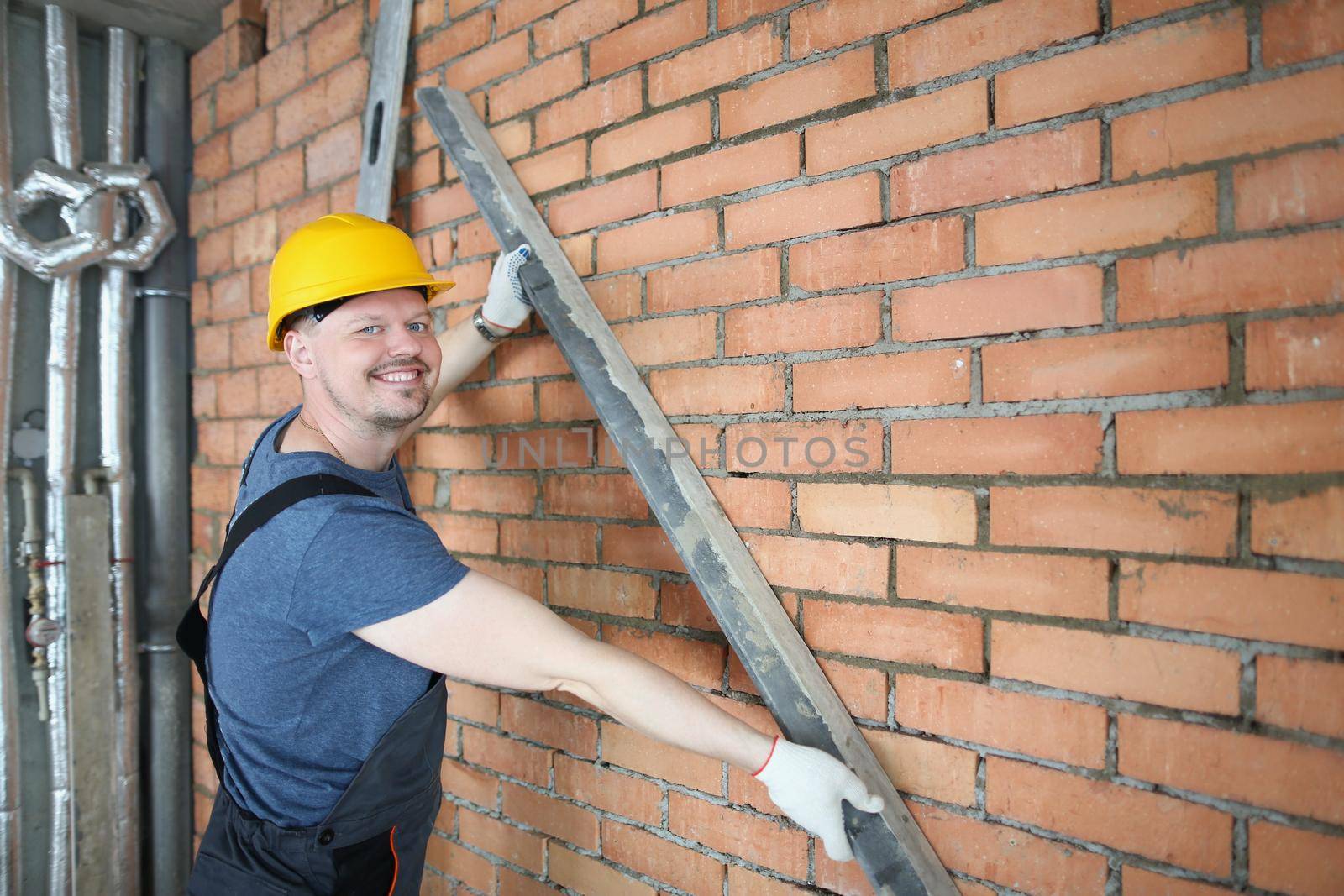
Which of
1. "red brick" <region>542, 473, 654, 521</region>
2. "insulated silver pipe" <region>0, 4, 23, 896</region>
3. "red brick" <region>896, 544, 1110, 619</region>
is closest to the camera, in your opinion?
"red brick" <region>896, 544, 1110, 619</region>

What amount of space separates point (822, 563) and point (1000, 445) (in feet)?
1.14

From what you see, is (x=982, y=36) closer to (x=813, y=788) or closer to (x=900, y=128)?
(x=900, y=128)

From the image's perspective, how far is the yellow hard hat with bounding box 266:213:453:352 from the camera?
141cm

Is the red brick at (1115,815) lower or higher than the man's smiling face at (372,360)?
lower

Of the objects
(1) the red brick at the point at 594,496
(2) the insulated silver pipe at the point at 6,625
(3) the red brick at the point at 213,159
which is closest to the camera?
(1) the red brick at the point at 594,496

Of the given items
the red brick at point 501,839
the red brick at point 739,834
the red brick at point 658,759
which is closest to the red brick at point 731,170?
the red brick at point 658,759

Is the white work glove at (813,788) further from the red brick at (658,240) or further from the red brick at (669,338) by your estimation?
the red brick at (658,240)

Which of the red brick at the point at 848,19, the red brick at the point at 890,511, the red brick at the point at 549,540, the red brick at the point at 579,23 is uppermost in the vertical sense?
the red brick at the point at 579,23

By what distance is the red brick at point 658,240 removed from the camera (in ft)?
4.82

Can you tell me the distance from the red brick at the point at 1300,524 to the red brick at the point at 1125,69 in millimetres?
538

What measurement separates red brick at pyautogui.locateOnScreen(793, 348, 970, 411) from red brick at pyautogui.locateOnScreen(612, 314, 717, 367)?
0.65 ft

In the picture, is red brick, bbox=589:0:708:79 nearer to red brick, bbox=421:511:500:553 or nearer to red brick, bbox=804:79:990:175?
red brick, bbox=804:79:990:175

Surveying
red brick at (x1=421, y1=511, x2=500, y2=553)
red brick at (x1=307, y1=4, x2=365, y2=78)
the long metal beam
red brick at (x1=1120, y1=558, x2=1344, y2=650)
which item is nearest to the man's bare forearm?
the long metal beam

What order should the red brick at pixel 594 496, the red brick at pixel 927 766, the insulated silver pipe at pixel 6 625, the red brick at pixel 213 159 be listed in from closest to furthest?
1. the red brick at pixel 927 766
2. the red brick at pixel 594 496
3. the insulated silver pipe at pixel 6 625
4. the red brick at pixel 213 159
